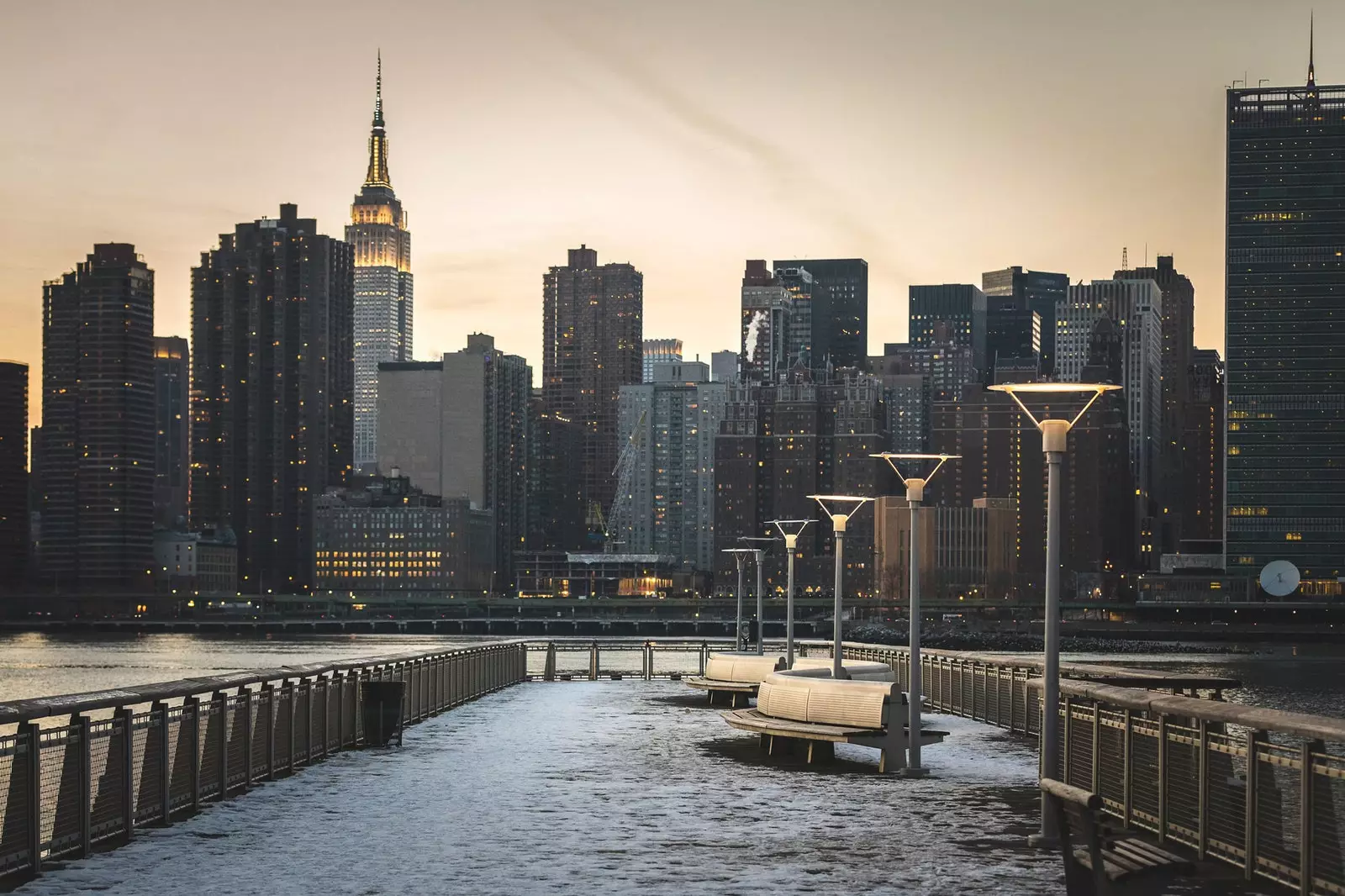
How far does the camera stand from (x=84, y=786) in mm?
15500

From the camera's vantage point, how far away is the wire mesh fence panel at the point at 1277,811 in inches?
511

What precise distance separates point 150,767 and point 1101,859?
10.4m

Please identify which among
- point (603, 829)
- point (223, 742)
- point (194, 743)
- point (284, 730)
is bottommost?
point (603, 829)

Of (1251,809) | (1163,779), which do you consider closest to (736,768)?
(1163,779)

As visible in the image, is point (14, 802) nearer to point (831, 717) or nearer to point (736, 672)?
point (831, 717)

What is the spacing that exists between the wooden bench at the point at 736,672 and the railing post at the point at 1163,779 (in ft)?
68.4

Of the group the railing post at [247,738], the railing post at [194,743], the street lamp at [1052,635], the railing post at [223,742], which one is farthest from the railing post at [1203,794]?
the railing post at [247,738]

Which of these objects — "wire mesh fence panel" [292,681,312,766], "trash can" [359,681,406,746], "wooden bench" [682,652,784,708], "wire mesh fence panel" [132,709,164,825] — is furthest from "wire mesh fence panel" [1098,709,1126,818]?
"wooden bench" [682,652,784,708]

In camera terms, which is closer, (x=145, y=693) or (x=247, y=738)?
(x=145, y=693)

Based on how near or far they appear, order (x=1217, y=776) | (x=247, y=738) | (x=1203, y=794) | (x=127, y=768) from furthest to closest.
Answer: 1. (x=247, y=738)
2. (x=127, y=768)
3. (x=1203, y=794)
4. (x=1217, y=776)

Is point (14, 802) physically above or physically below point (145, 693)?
below

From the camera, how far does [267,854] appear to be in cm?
1570

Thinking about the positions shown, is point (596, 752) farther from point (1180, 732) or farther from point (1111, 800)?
Result: point (1180, 732)

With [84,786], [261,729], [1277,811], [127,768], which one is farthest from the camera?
[261,729]
